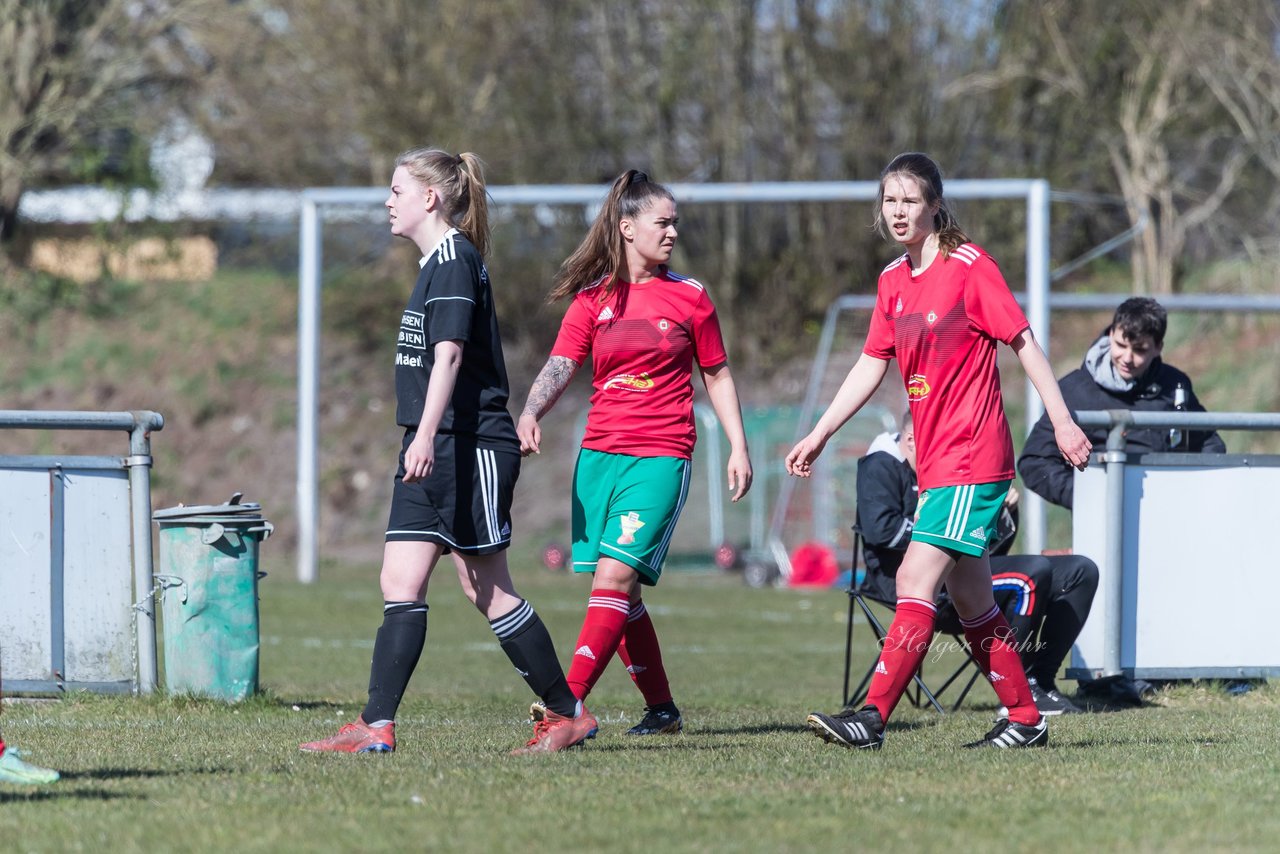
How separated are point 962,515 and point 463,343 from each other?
173cm

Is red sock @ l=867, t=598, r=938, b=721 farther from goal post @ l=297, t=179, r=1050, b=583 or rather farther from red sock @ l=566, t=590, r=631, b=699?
goal post @ l=297, t=179, r=1050, b=583

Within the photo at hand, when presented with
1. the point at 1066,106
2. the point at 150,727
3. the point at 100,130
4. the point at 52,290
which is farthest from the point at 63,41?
the point at 150,727

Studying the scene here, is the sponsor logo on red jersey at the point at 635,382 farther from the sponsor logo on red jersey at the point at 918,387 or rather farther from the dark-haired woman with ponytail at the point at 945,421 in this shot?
the sponsor logo on red jersey at the point at 918,387

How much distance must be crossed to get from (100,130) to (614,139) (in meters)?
8.12

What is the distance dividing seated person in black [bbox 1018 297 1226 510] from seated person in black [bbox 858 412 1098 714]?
64 cm

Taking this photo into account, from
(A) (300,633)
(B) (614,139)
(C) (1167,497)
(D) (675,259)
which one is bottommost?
(A) (300,633)

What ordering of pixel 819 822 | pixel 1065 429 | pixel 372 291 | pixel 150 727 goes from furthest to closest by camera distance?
pixel 372 291
pixel 150 727
pixel 1065 429
pixel 819 822

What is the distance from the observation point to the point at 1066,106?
86.1 feet

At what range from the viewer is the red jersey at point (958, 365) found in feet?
18.8

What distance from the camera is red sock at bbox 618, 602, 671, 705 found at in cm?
673

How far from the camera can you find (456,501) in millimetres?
5555

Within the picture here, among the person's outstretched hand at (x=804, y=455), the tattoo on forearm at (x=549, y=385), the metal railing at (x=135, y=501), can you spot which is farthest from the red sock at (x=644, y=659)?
the metal railing at (x=135, y=501)

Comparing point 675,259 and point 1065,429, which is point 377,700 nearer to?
point 1065,429

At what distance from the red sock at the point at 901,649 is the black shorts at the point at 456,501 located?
4.44 ft
